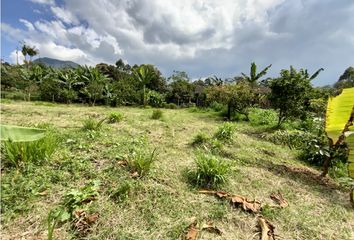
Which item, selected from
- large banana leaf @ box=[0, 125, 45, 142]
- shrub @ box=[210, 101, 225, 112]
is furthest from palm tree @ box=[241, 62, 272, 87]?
large banana leaf @ box=[0, 125, 45, 142]

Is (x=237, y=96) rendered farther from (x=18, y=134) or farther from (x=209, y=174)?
(x=18, y=134)

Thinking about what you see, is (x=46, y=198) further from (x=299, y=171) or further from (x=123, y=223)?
(x=299, y=171)

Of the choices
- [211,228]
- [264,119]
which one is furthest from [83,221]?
[264,119]

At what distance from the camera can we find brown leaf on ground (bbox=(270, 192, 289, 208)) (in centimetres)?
310

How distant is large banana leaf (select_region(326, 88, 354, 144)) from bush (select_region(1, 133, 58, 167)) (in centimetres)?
338

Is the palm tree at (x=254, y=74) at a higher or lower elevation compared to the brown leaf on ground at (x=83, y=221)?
higher

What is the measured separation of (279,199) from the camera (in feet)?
10.6

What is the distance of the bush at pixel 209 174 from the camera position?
11.1ft

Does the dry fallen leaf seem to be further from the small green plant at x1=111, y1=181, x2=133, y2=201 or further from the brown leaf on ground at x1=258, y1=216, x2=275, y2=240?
the small green plant at x1=111, y1=181, x2=133, y2=201

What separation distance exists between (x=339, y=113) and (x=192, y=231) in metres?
1.67

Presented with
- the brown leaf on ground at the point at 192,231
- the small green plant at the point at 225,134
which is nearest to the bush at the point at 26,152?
the brown leaf on ground at the point at 192,231

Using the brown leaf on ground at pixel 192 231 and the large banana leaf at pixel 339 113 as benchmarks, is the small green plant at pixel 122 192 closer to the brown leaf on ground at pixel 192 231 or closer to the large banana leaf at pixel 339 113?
the brown leaf on ground at pixel 192 231

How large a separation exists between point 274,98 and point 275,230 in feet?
24.4

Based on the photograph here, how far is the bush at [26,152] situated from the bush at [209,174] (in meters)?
2.11
